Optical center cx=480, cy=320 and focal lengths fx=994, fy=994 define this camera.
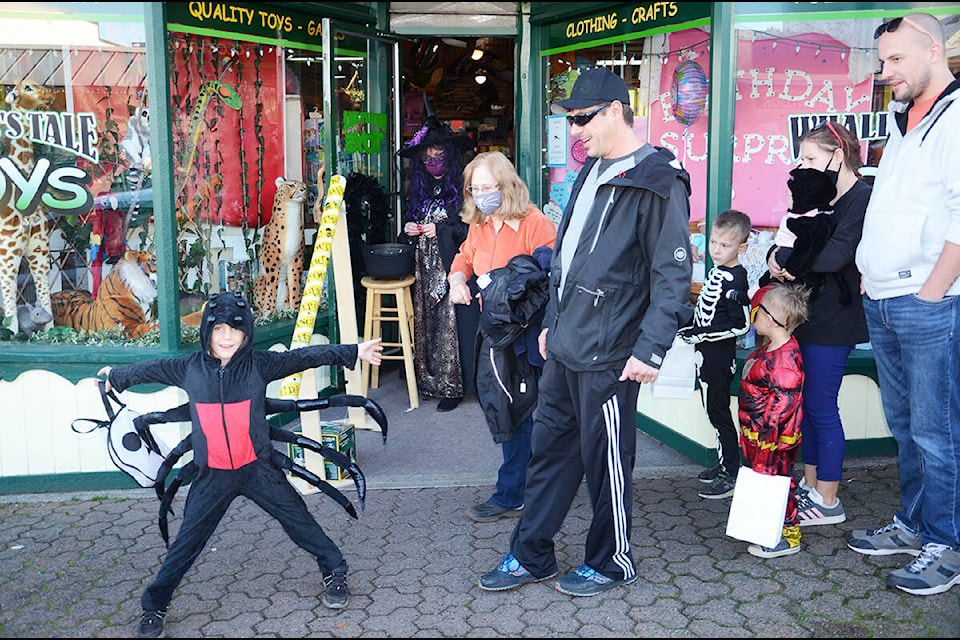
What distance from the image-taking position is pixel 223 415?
11.9 feet

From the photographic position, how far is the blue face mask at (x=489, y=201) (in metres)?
4.45

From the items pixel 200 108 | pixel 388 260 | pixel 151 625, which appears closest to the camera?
pixel 151 625

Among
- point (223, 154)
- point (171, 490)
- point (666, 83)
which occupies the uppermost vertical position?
point (666, 83)

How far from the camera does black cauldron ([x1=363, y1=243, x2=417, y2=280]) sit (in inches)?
254

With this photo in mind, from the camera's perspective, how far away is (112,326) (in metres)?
5.23

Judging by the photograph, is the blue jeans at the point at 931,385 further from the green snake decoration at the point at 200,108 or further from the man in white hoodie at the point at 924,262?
the green snake decoration at the point at 200,108

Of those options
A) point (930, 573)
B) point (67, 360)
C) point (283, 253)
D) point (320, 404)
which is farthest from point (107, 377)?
point (930, 573)

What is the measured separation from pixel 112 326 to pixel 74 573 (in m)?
1.52

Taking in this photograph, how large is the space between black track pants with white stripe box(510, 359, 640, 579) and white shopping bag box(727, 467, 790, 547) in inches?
20.3

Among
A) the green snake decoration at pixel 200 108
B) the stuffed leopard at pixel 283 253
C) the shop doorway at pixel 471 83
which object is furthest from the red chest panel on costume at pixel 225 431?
the shop doorway at pixel 471 83

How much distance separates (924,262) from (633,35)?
263 centimetres

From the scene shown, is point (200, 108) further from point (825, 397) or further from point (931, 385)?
point (931, 385)

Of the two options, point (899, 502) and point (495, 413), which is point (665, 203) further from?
point (899, 502)

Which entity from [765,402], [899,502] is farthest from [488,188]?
[899,502]
